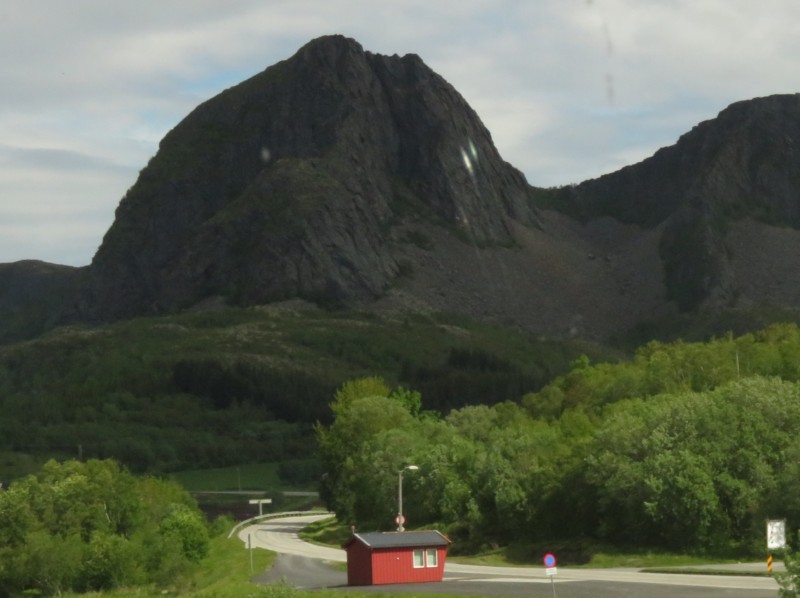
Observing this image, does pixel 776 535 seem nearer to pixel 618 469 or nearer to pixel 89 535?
pixel 618 469

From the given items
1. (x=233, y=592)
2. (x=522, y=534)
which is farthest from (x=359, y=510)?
(x=233, y=592)

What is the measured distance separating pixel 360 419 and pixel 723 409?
4936 centimetres

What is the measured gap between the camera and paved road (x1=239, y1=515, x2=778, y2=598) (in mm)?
63094

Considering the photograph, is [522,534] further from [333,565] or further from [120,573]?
[120,573]

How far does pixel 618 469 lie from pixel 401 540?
1686 cm

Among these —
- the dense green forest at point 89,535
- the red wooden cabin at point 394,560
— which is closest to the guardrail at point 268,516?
the dense green forest at point 89,535

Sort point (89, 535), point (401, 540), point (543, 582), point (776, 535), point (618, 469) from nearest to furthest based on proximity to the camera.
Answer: point (776, 535)
point (543, 582)
point (401, 540)
point (618, 469)
point (89, 535)

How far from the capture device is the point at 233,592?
3076 inches

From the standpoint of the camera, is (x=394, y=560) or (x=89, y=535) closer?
(x=394, y=560)

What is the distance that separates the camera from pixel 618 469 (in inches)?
3615

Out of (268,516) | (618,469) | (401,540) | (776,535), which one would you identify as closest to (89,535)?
(401,540)

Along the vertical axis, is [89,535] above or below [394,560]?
above

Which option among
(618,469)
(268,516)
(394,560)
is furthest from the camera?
(268,516)

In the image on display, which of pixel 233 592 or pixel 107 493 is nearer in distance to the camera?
pixel 233 592
